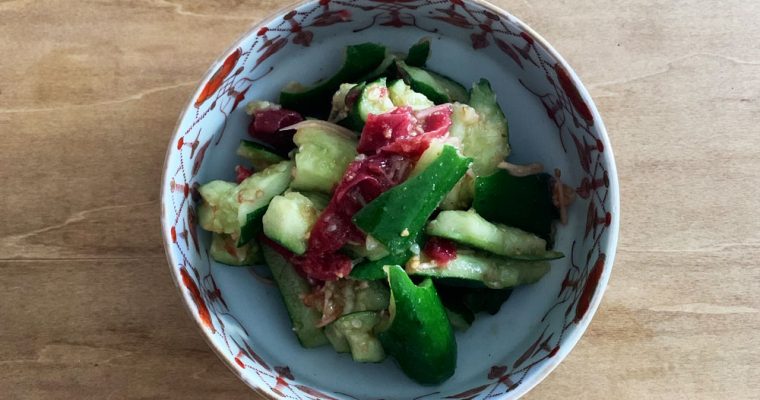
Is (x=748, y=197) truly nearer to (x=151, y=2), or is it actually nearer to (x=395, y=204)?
(x=395, y=204)

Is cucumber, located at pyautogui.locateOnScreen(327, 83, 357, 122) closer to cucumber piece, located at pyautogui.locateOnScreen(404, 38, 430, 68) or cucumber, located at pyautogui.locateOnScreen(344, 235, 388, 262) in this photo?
cucumber piece, located at pyautogui.locateOnScreen(404, 38, 430, 68)

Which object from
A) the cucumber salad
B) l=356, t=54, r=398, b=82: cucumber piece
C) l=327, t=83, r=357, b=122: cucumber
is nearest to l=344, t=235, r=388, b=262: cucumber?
the cucumber salad

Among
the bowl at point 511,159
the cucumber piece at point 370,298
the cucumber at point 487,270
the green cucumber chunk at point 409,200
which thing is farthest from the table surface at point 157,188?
the green cucumber chunk at point 409,200

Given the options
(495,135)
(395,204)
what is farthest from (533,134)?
(395,204)

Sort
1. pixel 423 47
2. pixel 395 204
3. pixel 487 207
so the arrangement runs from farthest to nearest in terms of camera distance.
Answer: pixel 423 47, pixel 487 207, pixel 395 204

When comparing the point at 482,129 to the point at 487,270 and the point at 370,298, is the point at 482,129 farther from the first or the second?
the point at 370,298

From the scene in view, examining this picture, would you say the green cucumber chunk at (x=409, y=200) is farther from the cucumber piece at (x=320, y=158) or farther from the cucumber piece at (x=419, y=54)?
the cucumber piece at (x=419, y=54)

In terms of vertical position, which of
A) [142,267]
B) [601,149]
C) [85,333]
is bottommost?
[85,333]
